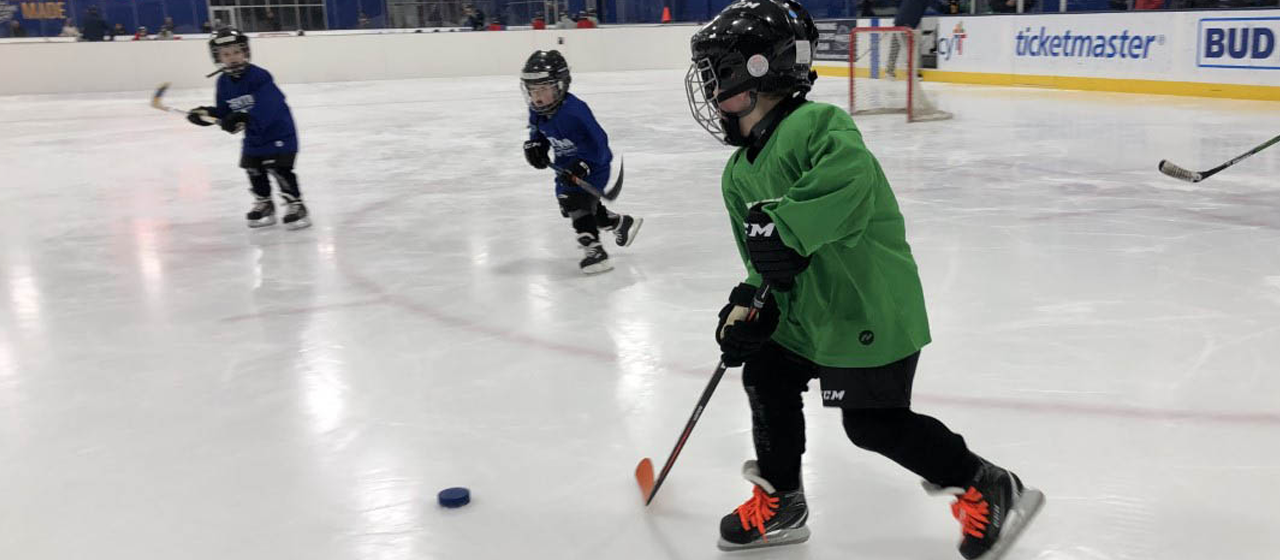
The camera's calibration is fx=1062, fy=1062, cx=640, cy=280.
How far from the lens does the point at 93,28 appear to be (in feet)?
51.0

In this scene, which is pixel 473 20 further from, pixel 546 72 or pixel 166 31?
pixel 546 72

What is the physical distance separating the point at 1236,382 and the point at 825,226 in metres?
1.59

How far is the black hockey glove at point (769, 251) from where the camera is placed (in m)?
1.43

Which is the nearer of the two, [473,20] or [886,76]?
[886,76]

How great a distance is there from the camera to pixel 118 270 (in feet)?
13.5

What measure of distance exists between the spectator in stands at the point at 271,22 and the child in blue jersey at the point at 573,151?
560 inches

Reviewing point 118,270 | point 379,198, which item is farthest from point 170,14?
point 118,270

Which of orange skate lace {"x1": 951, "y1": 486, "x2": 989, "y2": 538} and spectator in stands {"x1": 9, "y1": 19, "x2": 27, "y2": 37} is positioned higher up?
spectator in stands {"x1": 9, "y1": 19, "x2": 27, "y2": 37}

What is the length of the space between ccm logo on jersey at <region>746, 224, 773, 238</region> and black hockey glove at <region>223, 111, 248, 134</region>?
153 inches

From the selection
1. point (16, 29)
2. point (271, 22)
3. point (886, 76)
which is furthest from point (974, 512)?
point (16, 29)

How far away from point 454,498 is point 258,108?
11.3 feet

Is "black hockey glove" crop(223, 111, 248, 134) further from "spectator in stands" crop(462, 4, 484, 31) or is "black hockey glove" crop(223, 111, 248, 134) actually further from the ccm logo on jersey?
"spectator in stands" crop(462, 4, 484, 31)

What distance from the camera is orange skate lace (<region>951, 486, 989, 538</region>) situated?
164cm

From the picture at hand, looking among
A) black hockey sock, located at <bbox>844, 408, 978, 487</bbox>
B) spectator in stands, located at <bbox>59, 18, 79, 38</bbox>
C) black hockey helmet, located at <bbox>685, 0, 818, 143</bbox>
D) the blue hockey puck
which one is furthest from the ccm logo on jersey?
spectator in stands, located at <bbox>59, 18, 79, 38</bbox>
